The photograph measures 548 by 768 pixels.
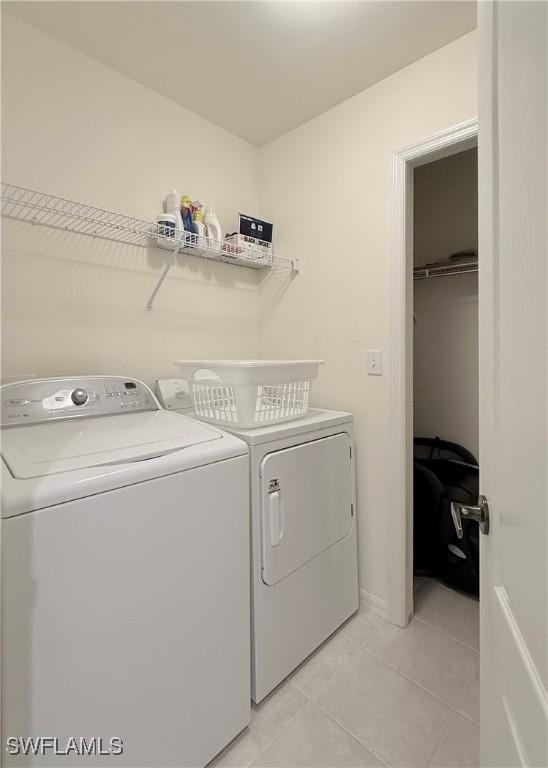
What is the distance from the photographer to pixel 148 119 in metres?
1.78

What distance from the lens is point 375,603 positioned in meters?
1.82

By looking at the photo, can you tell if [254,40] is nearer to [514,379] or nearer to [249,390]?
[249,390]

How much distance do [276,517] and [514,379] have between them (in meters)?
1.00

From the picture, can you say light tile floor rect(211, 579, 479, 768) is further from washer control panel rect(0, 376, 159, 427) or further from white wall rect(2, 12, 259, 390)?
white wall rect(2, 12, 259, 390)

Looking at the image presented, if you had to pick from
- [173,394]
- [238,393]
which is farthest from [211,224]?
[238,393]

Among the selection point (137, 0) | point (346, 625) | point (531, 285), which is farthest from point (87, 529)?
point (137, 0)

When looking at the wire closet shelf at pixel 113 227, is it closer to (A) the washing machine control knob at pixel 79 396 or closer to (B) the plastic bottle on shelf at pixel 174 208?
(B) the plastic bottle on shelf at pixel 174 208

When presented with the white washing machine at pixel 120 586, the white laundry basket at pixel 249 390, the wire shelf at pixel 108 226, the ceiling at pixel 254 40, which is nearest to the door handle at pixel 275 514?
the white washing machine at pixel 120 586

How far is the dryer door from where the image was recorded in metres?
1.31

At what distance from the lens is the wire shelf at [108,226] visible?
140cm

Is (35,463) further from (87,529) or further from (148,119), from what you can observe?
(148,119)

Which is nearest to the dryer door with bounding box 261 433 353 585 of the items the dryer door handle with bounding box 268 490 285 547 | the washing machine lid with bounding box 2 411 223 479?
the dryer door handle with bounding box 268 490 285 547

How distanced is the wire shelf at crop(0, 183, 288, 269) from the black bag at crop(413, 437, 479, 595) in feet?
5.15

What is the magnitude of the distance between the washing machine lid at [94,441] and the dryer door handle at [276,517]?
325 mm
